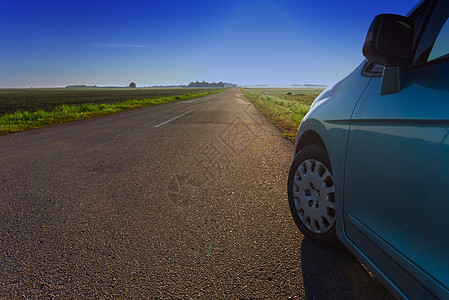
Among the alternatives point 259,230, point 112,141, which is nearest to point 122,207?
point 259,230

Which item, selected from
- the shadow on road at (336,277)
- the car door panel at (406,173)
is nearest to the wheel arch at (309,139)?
the car door panel at (406,173)

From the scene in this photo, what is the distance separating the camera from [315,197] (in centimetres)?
208

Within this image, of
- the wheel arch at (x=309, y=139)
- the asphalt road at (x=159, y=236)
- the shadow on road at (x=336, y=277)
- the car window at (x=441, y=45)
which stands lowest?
the shadow on road at (x=336, y=277)

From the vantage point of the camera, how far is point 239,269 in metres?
1.88

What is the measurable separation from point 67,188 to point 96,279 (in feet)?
6.93

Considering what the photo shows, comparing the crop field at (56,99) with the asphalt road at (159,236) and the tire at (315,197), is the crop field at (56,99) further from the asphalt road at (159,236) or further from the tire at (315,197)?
the tire at (315,197)

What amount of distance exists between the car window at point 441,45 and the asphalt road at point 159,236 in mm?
1417

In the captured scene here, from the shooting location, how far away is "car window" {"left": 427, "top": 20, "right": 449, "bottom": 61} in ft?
3.98

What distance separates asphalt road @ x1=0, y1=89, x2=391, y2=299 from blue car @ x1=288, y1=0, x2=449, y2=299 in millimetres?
467

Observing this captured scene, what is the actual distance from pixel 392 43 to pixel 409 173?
0.67 m

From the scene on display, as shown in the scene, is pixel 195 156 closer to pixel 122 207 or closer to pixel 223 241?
pixel 122 207

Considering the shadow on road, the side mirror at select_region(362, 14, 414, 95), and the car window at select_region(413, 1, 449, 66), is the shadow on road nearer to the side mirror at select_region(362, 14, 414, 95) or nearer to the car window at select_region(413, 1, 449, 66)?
the side mirror at select_region(362, 14, 414, 95)

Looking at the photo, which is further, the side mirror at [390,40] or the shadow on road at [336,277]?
the shadow on road at [336,277]

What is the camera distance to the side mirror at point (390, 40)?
1316 millimetres
